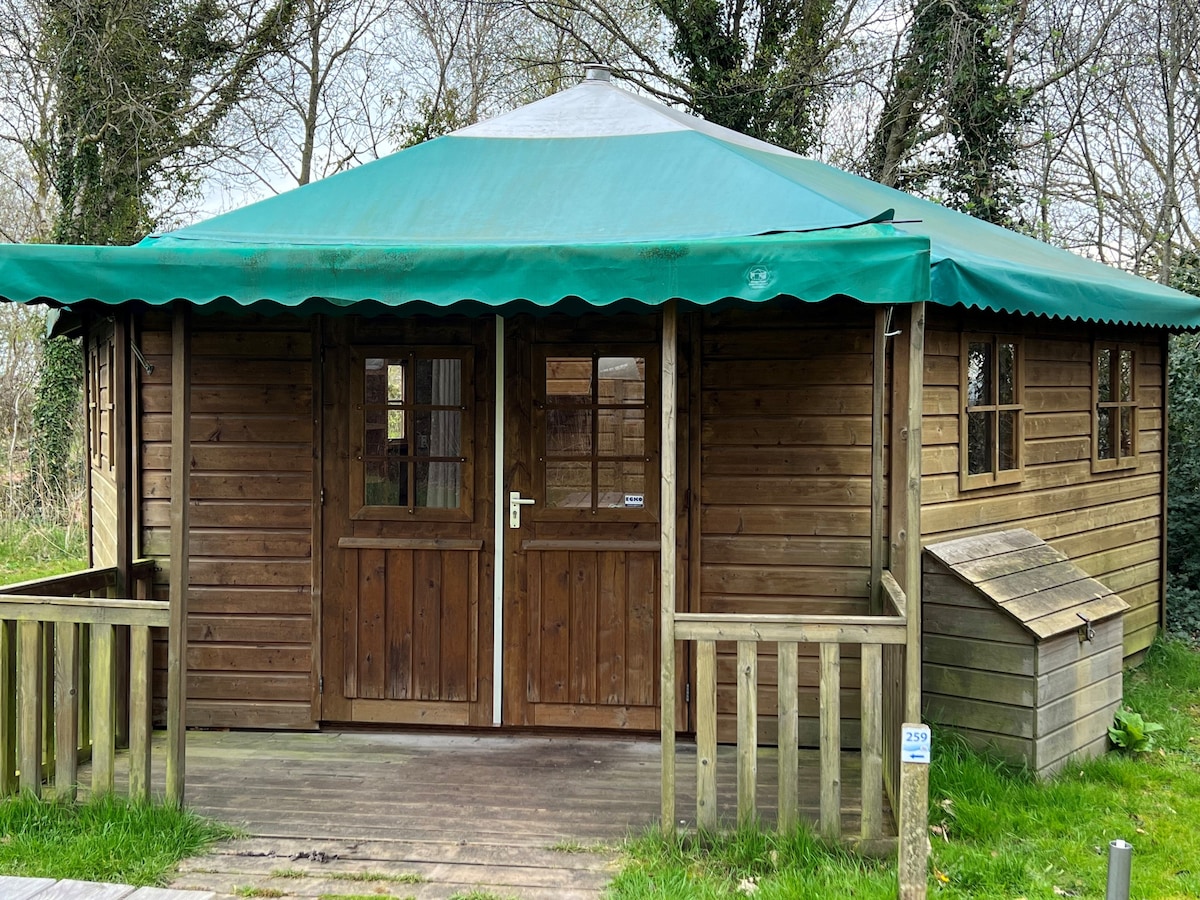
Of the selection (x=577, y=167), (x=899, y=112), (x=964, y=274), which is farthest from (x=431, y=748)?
(x=899, y=112)

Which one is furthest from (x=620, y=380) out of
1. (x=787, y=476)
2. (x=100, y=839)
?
(x=100, y=839)

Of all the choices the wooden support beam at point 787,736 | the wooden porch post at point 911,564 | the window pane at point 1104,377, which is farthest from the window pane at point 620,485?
the window pane at point 1104,377

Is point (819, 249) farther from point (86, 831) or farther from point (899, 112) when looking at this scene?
point (899, 112)

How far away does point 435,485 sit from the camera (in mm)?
5316

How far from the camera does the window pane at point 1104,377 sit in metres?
7.44

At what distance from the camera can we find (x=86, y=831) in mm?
3906

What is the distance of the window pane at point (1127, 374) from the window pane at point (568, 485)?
4.57 m

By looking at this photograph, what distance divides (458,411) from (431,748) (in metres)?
1.68

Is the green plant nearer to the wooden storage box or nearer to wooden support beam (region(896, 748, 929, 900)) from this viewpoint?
the wooden storage box

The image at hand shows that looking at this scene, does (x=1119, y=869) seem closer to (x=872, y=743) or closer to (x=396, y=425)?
(x=872, y=743)

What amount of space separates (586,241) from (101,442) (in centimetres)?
440

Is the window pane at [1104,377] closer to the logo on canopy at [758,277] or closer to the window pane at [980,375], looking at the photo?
the window pane at [980,375]

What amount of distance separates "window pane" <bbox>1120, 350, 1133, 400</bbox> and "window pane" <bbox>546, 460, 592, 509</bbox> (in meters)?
4.57

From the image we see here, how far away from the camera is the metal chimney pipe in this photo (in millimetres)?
2361
